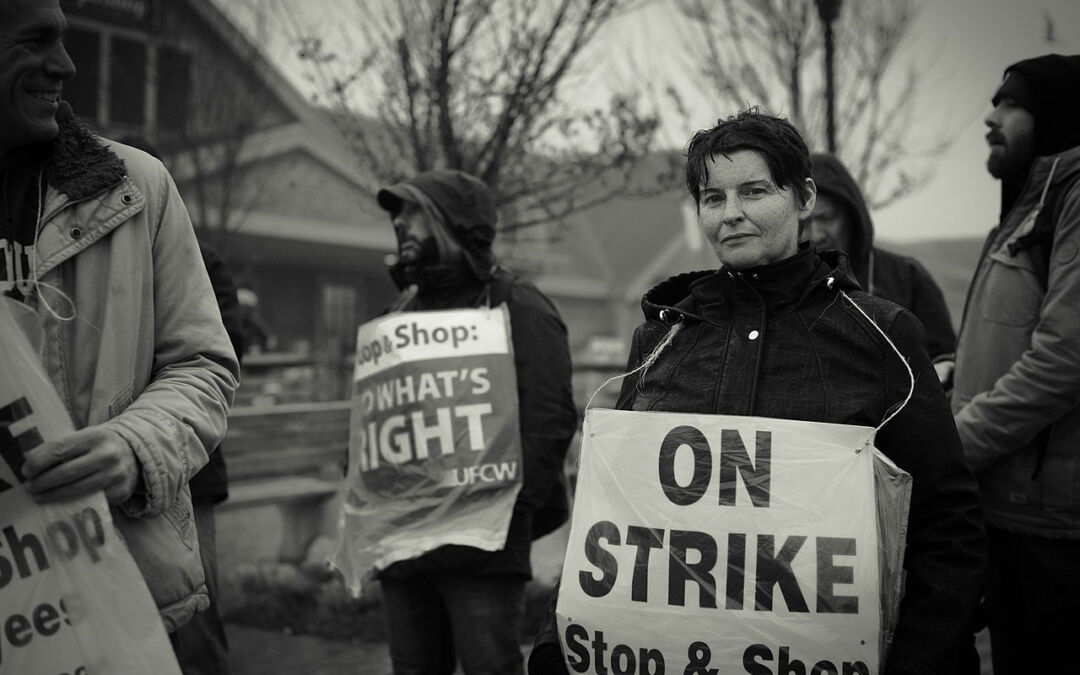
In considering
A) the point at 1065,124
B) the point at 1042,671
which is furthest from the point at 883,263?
the point at 1042,671

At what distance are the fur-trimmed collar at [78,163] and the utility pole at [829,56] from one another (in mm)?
7343

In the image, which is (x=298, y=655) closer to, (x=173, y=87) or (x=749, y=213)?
(x=749, y=213)

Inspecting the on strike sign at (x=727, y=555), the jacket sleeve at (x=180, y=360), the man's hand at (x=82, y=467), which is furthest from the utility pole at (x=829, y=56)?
the man's hand at (x=82, y=467)

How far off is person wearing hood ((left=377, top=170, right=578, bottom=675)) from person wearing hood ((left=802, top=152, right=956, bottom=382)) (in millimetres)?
1054

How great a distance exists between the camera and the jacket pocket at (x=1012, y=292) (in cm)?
280

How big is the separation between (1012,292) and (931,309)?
2.52 feet

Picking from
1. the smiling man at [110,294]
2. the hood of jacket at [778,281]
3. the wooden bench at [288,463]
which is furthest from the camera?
the wooden bench at [288,463]

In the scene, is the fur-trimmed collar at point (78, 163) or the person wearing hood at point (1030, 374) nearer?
the fur-trimmed collar at point (78, 163)

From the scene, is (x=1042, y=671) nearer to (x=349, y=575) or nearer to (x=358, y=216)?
(x=349, y=575)

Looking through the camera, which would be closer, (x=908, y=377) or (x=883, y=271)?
(x=908, y=377)

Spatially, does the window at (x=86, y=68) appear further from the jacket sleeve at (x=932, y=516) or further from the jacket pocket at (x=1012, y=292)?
the jacket sleeve at (x=932, y=516)

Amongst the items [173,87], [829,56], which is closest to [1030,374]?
[829,56]

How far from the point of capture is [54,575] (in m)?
1.63

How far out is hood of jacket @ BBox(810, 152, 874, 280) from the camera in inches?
135
